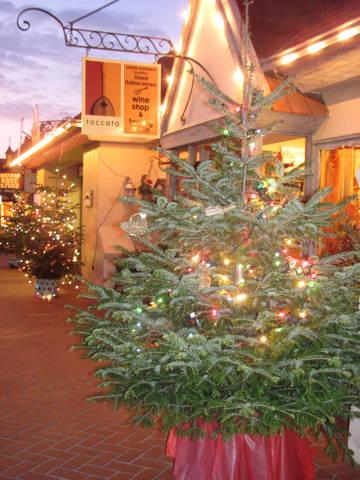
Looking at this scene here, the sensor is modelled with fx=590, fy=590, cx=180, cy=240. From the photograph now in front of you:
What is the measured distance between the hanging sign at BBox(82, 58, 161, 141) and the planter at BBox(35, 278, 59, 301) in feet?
12.6

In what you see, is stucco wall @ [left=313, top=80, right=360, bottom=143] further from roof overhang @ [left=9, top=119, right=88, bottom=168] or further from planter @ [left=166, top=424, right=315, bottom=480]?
roof overhang @ [left=9, top=119, right=88, bottom=168]

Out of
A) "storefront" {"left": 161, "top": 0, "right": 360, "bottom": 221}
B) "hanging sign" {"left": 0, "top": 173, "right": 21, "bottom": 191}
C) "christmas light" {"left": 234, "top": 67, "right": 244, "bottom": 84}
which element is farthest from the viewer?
"hanging sign" {"left": 0, "top": 173, "right": 21, "bottom": 191}

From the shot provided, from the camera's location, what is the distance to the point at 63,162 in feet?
65.6

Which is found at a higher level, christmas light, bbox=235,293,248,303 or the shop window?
the shop window

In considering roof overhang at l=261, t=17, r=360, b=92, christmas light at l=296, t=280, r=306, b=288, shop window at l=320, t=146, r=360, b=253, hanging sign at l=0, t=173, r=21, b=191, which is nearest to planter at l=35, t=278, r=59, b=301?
shop window at l=320, t=146, r=360, b=253

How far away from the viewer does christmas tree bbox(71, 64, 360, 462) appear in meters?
3.36

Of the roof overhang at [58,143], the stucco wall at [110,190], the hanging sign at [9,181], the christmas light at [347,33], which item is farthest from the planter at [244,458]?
the hanging sign at [9,181]

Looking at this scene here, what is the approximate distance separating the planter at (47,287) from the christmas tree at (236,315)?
30.0 feet

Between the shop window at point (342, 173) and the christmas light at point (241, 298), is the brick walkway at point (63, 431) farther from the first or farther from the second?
the shop window at point (342, 173)

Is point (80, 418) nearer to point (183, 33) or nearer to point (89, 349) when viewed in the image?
point (89, 349)

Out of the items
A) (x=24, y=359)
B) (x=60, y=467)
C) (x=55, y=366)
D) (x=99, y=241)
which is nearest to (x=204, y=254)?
(x=60, y=467)

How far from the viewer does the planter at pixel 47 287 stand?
1295 centimetres

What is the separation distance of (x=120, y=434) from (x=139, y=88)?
700cm

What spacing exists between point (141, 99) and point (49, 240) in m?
3.94
